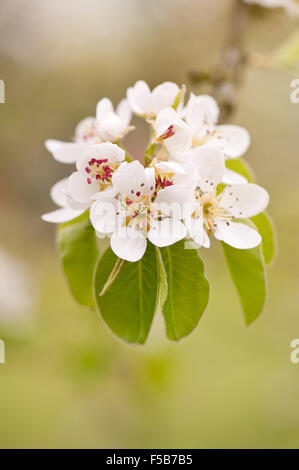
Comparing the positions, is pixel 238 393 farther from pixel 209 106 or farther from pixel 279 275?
pixel 209 106

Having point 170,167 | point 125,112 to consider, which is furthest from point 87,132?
point 170,167

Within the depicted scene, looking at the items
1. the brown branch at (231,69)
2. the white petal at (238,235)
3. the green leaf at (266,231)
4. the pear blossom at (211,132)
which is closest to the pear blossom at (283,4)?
the brown branch at (231,69)

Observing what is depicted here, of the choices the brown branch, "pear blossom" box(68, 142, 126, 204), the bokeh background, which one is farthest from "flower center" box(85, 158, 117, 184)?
the bokeh background

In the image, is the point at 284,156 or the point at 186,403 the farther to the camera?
the point at 284,156

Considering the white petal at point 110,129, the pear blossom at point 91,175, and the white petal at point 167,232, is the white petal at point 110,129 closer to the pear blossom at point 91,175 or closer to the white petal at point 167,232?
the pear blossom at point 91,175

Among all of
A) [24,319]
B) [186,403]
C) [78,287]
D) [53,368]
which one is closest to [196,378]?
[186,403]

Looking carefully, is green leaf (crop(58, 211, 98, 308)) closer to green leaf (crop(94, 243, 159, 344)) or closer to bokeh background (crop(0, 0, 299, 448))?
green leaf (crop(94, 243, 159, 344))

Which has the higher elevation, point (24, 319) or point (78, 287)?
point (24, 319)
